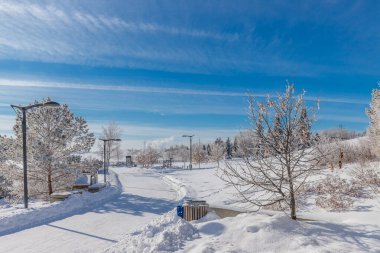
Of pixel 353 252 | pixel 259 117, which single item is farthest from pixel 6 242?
pixel 353 252

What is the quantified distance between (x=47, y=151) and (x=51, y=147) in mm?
460

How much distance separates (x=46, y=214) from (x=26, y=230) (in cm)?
272

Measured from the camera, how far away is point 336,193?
1753cm

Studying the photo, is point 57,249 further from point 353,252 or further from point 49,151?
point 49,151

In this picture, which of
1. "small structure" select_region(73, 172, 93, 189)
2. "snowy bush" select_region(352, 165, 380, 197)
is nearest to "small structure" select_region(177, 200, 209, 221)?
"snowy bush" select_region(352, 165, 380, 197)

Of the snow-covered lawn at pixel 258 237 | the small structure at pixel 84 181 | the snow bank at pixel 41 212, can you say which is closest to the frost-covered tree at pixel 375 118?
the snow-covered lawn at pixel 258 237

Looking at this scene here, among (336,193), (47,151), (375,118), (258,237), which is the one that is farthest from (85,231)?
(375,118)

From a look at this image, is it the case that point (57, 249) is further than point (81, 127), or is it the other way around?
point (81, 127)

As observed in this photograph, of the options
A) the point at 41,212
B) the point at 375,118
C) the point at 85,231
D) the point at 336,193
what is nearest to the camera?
the point at 85,231

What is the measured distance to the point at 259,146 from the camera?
39.8 ft

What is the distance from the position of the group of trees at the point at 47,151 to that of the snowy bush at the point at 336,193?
16092mm

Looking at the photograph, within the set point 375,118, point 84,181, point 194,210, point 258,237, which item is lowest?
point 84,181

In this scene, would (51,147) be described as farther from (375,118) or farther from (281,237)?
(375,118)

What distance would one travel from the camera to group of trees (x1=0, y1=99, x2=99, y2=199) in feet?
72.9
